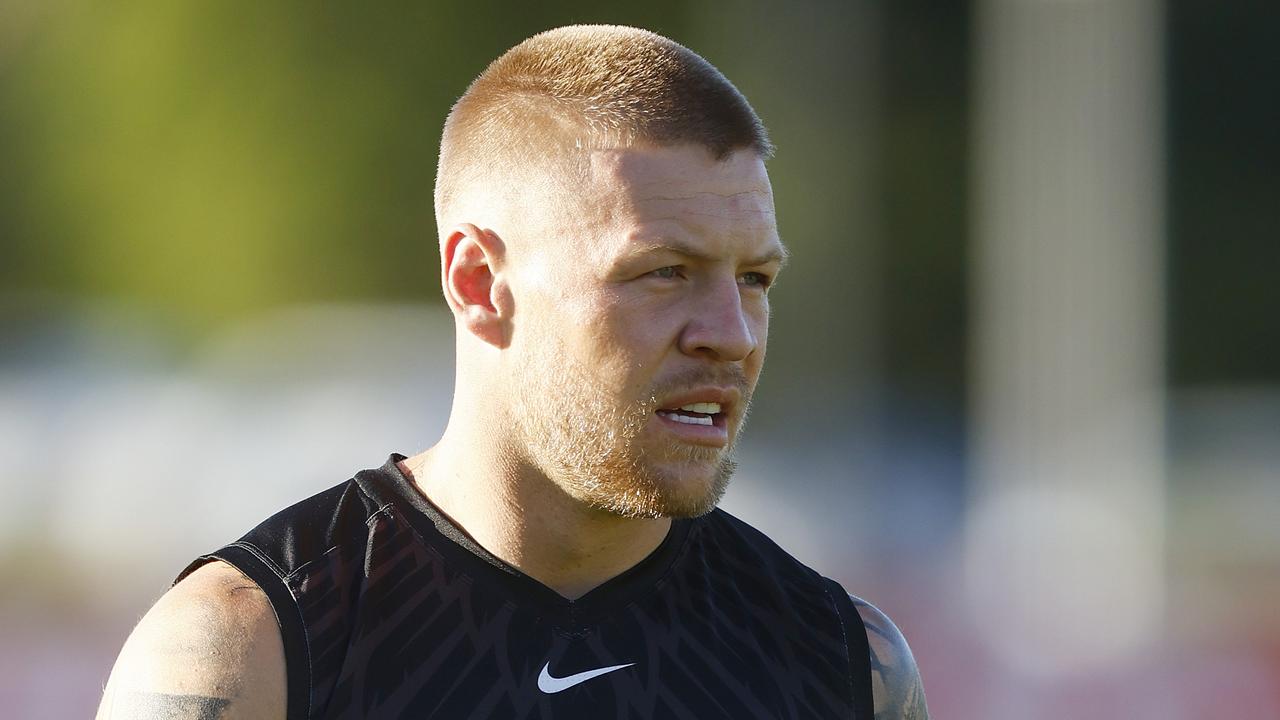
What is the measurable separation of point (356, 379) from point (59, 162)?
19.6 feet

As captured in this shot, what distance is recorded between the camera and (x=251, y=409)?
13727 mm

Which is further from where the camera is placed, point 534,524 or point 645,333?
point 534,524

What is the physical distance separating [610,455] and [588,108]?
2.13 ft

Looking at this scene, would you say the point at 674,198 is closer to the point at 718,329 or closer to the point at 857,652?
the point at 718,329

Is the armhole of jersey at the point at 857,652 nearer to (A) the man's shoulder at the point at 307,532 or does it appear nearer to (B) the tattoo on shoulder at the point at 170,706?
(A) the man's shoulder at the point at 307,532

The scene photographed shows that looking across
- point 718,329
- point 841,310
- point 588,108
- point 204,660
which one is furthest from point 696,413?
point 841,310

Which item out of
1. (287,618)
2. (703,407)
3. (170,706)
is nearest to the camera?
(170,706)

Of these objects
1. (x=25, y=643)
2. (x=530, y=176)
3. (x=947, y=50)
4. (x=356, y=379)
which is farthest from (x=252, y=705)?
(x=947, y=50)

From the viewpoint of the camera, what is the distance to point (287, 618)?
8.30 feet

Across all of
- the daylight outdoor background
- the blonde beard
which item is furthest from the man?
the daylight outdoor background

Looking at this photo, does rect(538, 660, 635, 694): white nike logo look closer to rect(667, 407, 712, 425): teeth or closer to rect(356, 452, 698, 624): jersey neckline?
rect(356, 452, 698, 624): jersey neckline

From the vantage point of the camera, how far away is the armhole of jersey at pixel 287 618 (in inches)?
97.3

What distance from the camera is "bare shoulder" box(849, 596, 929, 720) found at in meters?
2.92

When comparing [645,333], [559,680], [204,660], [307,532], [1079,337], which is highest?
[645,333]
